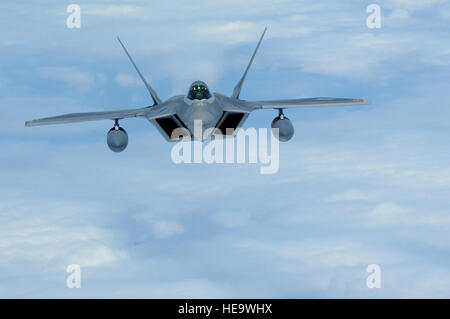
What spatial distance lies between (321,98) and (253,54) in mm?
4502

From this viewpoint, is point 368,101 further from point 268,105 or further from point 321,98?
point 268,105

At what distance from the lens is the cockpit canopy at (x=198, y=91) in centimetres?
3747

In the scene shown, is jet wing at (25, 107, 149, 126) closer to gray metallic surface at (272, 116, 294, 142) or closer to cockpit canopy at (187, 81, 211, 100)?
A: cockpit canopy at (187, 81, 211, 100)

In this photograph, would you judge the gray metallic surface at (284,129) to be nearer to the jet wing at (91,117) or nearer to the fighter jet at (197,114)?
the fighter jet at (197,114)

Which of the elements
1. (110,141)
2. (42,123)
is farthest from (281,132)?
(42,123)

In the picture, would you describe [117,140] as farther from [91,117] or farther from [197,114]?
[197,114]

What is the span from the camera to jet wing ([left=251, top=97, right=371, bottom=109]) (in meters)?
40.2

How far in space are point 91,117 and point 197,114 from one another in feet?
20.3

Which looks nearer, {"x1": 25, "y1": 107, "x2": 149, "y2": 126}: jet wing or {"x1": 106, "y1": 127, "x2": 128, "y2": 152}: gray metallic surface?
{"x1": 106, "y1": 127, "x2": 128, "y2": 152}: gray metallic surface

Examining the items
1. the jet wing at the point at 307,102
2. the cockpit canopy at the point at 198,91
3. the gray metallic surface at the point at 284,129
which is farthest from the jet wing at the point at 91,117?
the gray metallic surface at the point at 284,129

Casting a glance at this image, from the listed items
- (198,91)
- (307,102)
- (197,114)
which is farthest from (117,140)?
(307,102)

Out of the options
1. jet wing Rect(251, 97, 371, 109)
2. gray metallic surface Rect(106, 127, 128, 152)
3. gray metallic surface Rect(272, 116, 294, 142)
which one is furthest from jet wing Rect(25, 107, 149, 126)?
gray metallic surface Rect(272, 116, 294, 142)

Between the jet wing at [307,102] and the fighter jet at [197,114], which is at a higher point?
the jet wing at [307,102]

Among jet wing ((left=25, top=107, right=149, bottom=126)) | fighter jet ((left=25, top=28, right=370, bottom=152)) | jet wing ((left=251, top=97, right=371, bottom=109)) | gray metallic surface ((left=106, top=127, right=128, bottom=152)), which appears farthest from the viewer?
jet wing ((left=251, top=97, right=371, bottom=109))
